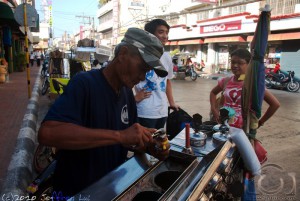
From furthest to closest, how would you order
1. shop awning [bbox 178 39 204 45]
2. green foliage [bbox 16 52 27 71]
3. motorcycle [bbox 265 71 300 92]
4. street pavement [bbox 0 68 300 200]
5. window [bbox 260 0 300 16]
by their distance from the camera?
1. shop awning [bbox 178 39 204 45]
2. green foliage [bbox 16 52 27 71]
3. window [bbox 260 0 300 16]
4. motorcycle [bbox 265 71 300 92]
5. street pavement [bbox 0 68 300 200]

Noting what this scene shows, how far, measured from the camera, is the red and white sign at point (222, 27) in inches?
749

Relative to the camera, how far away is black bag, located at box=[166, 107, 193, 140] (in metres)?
2.86

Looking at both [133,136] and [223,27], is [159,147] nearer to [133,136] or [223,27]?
[133,136]

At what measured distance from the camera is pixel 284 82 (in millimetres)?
13625

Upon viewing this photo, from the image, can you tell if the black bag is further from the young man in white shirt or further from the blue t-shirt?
the blue t-shirt

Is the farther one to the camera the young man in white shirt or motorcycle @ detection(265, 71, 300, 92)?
motorcycle @ detection(265, 71, 300, 92)

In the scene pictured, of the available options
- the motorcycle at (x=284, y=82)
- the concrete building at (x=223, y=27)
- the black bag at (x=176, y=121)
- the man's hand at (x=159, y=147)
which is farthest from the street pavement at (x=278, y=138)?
the concrete building at (x=223, y=27)

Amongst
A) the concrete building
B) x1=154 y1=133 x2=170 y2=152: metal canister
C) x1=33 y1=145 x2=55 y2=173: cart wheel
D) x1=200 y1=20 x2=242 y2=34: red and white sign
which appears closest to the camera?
x1=154 y1=133 x2=170 y2=152: metal canister

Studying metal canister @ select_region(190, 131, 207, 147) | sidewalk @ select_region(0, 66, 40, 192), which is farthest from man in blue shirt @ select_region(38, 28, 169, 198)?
sidewalk @ select_region(0, 66, 40, 192)

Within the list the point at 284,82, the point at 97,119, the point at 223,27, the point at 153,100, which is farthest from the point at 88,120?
the point at 223,27

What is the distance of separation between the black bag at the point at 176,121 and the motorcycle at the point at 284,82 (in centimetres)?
1234

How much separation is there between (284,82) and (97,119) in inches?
561

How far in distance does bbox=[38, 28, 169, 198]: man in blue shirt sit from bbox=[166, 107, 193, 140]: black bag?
1.29 m

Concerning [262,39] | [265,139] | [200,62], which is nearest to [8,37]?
[265,139]
